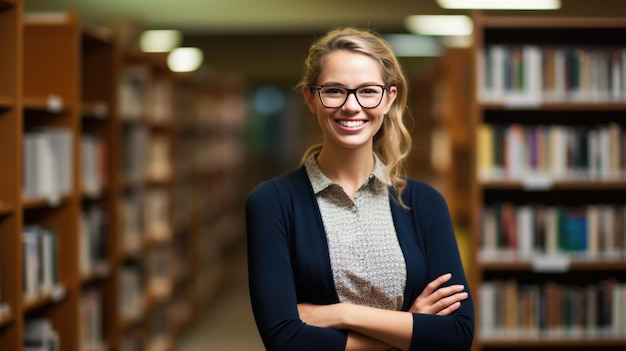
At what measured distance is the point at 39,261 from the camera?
3.42 metres

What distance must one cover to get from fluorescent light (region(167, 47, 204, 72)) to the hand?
11062 millimetres

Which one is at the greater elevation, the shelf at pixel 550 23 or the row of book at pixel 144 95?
the shelf at pixel 550 23

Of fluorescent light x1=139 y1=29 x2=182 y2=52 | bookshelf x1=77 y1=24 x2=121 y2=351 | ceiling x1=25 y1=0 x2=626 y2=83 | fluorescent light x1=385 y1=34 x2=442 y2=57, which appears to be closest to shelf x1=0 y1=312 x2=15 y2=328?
bookshelf x1=77 y1=24 x2=121 y2=351

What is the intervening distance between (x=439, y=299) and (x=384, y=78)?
55 centimetres

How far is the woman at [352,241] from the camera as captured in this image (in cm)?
181

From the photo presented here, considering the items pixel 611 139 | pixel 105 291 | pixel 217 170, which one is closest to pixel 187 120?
pixel 217 170

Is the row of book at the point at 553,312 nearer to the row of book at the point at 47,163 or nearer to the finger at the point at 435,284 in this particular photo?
the row of book at the point at 47,163

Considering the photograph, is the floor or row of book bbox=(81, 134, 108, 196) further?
the floor

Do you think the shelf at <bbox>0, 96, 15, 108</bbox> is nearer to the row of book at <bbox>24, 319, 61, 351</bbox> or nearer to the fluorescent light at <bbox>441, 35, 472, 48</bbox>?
the row of book at <bbox>24, 319, 61, 351</bbox>

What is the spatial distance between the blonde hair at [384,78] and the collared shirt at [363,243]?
69 mm

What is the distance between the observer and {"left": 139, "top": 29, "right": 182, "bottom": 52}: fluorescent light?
11048mm

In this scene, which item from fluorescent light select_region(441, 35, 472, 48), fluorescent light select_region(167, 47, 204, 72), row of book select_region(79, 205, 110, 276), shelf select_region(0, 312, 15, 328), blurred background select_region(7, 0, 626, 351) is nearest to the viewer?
shelf select_region(0, 312, 15, 328)

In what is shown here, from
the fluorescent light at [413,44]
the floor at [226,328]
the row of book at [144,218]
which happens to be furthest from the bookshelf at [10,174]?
the fluorescent light at [413,44]

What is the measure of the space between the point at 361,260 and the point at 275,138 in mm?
15267
